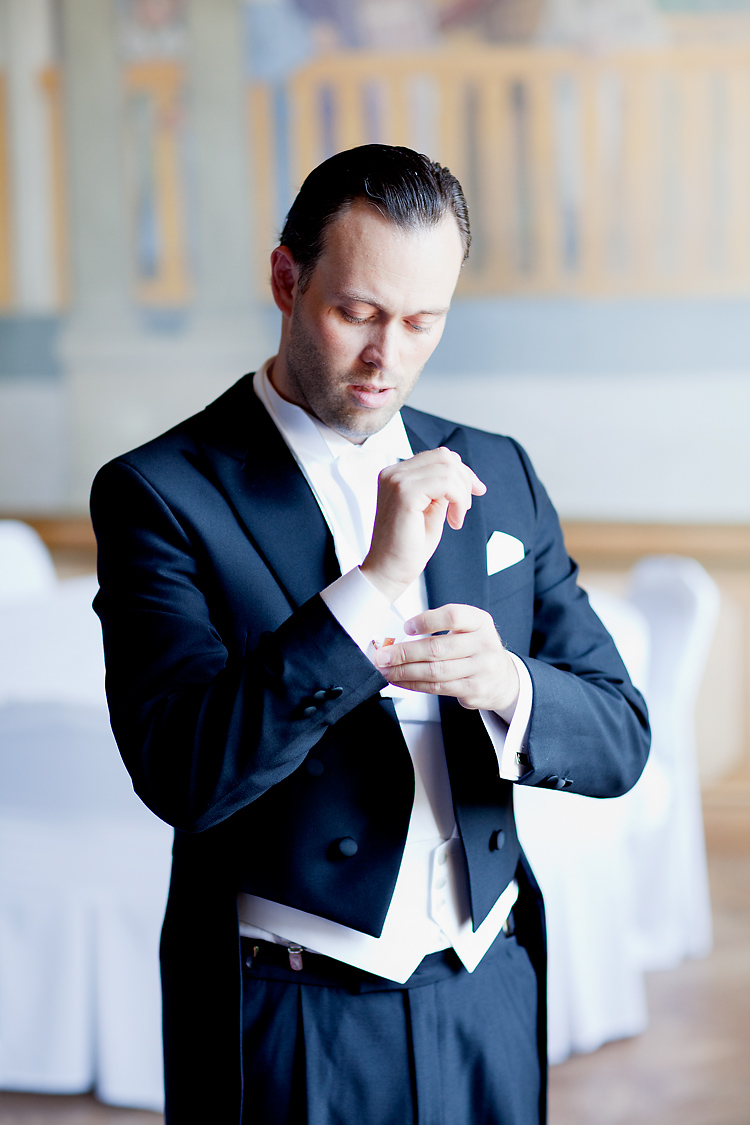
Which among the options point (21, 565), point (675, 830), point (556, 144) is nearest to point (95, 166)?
point (21, 565)

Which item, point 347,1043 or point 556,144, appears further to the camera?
point 556,144

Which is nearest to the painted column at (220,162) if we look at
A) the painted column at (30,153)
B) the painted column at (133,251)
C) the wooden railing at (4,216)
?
the painted column at (133,251)

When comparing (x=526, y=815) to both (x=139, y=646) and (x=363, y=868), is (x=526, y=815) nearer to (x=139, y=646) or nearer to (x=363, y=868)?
(x=363, y=868)

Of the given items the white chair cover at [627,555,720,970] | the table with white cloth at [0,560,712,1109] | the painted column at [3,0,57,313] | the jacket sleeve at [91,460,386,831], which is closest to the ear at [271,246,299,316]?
the jacket sleeve at [91,460,386,831]

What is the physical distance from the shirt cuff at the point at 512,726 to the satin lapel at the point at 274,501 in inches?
8.0

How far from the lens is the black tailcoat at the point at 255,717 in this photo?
91 centimetres

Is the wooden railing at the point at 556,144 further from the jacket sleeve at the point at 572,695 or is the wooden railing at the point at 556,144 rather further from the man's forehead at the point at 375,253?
the man's forehead at the point at 375,253

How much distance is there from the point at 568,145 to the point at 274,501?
3186 millimetres

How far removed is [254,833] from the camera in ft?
3.42

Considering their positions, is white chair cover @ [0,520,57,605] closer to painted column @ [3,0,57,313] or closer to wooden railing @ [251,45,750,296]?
painted column @ [3,0,57,313]

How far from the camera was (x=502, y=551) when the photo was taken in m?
1.15

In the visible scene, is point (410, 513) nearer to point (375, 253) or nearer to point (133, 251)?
point (375, 253)

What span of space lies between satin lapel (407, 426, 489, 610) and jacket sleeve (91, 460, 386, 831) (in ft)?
0.53

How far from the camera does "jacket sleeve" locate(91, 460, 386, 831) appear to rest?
2.93 feet
